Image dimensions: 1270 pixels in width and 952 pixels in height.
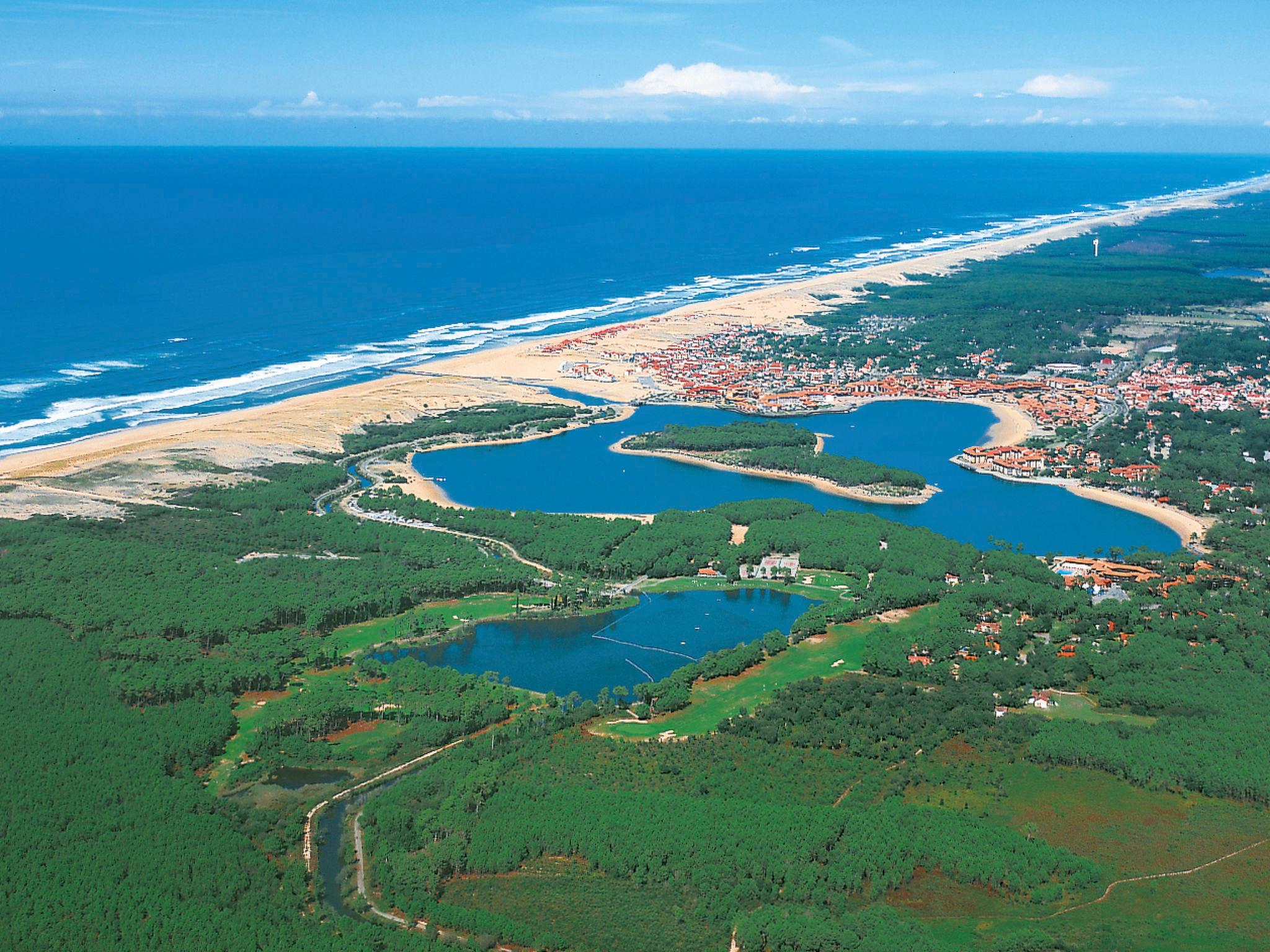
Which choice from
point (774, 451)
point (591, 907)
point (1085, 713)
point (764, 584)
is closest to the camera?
point (591, 907)

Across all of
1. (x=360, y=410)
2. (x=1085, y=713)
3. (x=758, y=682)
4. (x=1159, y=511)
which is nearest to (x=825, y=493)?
(x=1159, y=511)

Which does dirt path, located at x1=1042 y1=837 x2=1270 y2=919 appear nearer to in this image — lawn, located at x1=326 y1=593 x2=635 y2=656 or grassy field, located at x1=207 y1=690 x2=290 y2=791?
lawn, located at x1=326 y1=593 x2=635 y2=656

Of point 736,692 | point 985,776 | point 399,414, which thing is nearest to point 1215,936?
point 985,776

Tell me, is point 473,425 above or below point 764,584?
above

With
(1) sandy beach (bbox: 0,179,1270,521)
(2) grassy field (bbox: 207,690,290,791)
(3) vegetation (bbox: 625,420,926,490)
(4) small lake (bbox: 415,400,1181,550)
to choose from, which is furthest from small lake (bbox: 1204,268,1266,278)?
(2) grassy field (bbox: 207,690,290,791)

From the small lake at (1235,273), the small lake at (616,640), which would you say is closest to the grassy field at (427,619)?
the small lake at (616,640)

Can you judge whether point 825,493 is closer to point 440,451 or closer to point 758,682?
point 440,451

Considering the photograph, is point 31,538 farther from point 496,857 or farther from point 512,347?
point 512,347
